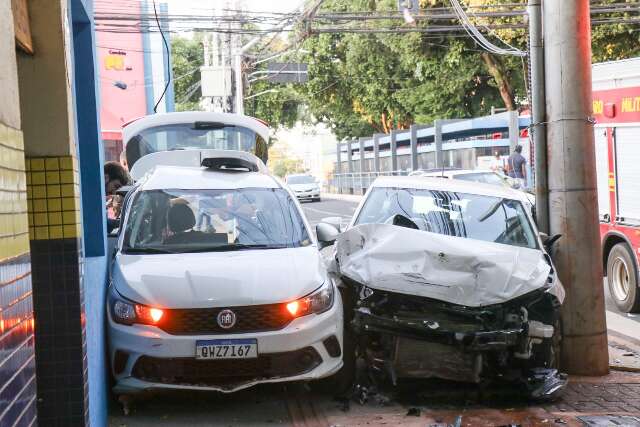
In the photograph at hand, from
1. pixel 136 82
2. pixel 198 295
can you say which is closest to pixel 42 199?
pixel 198 295

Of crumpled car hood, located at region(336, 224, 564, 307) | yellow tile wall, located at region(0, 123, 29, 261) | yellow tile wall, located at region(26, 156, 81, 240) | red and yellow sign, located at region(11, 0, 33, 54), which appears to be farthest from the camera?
crumpled car hood, located at region(336, 224, 564, 307)

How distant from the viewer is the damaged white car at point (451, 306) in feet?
20.2

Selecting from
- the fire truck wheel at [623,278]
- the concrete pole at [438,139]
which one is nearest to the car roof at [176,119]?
the fire truck wheel at [623,278]

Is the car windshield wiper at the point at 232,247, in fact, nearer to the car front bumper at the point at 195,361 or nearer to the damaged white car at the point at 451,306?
the damaged white car at the point at 451,306

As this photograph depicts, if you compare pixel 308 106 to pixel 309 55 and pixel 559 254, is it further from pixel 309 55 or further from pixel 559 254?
pixel 559 254

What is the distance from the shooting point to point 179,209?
717 centimetres

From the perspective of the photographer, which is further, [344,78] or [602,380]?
[344,78]

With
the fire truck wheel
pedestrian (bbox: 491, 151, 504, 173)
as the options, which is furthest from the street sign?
the fire truck wheel

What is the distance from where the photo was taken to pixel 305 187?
141ft

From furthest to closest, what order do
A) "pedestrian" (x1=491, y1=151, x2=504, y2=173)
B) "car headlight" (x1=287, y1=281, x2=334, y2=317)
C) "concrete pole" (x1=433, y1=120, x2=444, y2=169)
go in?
"concrete pole" (x1=433, y1=120, x2=444, y2=169)
"pedestrian" (x1=491, y1=151, x2=504, y2=173)
"car headlight" (x1=287, y1=281, x2=334, y2=317)

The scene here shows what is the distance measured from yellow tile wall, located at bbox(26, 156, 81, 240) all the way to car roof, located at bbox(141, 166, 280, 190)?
3.33 metres

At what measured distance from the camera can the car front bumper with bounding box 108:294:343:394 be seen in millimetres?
5918

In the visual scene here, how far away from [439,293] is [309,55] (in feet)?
140

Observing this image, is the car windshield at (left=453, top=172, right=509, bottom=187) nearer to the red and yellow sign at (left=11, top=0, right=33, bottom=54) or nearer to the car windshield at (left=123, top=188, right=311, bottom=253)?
the car windshield at (left=123, top=188, right=311, bottom=253)
